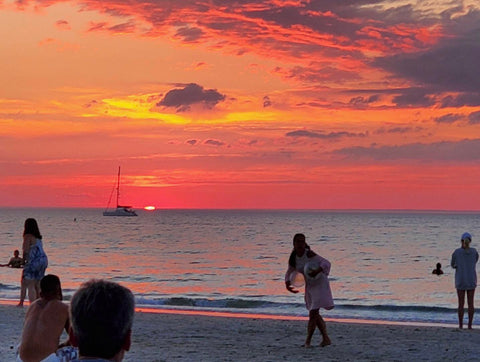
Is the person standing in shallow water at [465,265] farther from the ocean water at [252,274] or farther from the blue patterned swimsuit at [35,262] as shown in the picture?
the blue patterned swimsuit at [35,262]

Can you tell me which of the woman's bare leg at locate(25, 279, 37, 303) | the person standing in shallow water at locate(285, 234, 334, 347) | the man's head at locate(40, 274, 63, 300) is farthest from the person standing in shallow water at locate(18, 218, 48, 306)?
the man's head at locate(40, 274, 63, 300)

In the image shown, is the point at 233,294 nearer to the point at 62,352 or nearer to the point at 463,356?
the point at 463,356

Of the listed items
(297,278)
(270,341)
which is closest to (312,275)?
(297,278)

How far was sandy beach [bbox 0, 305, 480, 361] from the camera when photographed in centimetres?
1391

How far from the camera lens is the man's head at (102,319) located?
9.89 feet

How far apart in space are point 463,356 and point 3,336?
27.4ft

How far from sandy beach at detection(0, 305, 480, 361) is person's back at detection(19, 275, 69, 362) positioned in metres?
6.01

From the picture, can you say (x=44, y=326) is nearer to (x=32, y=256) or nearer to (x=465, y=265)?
(x=32, y=256)

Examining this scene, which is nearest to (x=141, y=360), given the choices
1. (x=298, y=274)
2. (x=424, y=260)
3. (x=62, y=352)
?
(x=298, y=274)

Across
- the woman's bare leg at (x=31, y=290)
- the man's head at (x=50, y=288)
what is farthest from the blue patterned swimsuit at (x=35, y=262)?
the man's head at (x=50, y=288)

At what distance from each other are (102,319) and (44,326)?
4.47m

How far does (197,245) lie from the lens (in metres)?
78.8

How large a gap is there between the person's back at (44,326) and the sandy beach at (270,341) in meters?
6.01

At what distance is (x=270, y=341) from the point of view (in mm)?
15789
